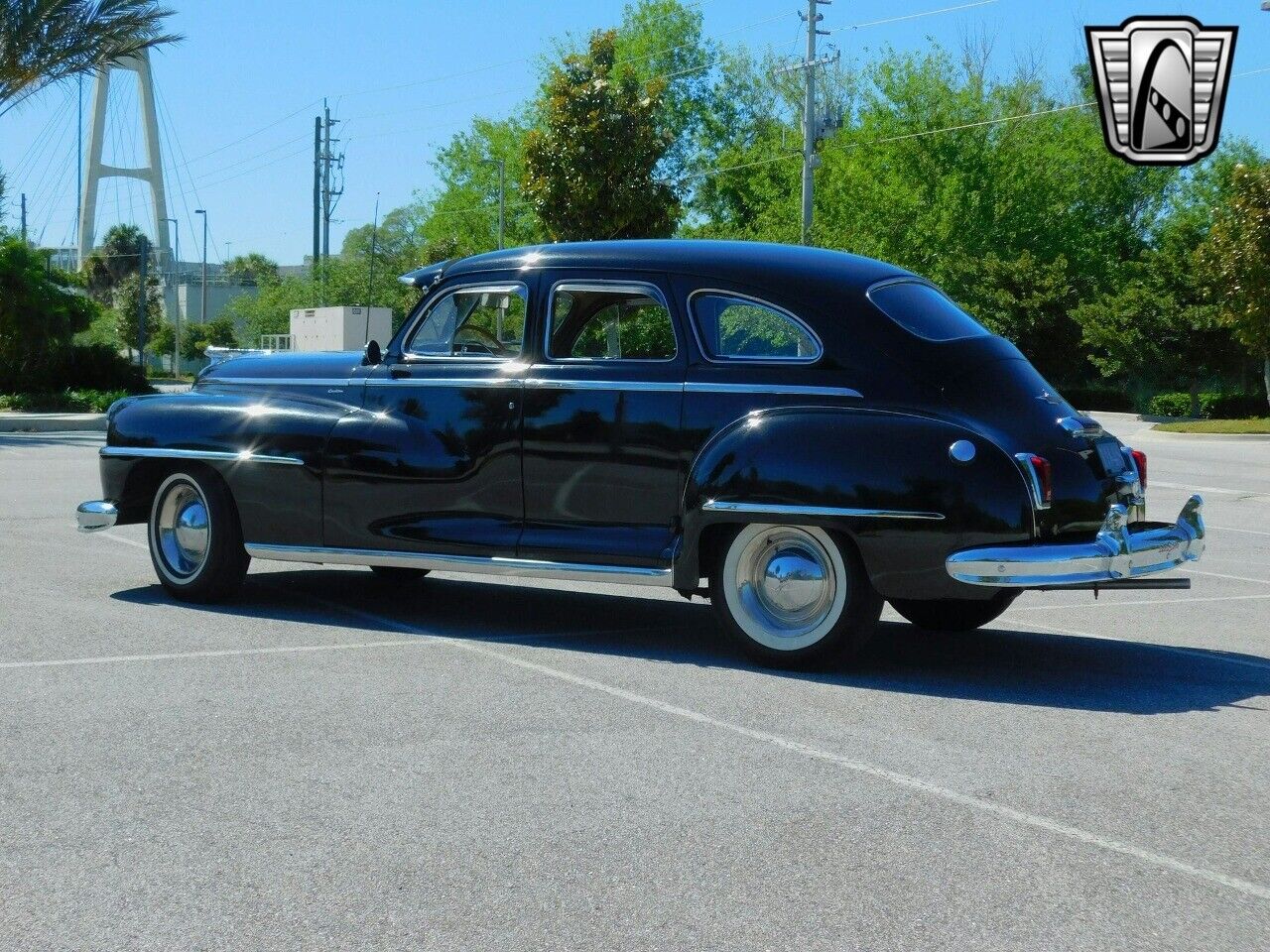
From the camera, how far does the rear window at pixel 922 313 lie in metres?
7.26

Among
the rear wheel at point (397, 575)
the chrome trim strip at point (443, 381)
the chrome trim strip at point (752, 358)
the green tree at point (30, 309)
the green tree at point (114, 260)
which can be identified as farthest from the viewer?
the green tree at point (114, 260)

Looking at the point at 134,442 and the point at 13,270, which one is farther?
the point at 13,270

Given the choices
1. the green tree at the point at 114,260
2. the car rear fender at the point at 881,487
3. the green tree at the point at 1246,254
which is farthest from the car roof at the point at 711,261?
the green tree at the point at 114,260

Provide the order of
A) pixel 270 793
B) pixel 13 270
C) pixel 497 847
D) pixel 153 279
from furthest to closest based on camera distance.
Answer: pixel 153 279 → pixel 13 270 → pixel 270 793 → pixel 497 847

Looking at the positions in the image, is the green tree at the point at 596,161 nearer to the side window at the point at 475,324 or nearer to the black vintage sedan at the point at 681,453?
the black vintage sedan at the point at 681,453

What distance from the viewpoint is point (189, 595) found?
8.83 meters

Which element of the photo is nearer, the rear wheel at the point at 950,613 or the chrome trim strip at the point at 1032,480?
the chrome trim strip at the point at 1032,480

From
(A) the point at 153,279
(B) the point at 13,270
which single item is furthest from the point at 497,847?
(A) the point at 153,279

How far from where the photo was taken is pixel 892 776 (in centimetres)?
525

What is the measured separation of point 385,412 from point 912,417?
9.49 ft

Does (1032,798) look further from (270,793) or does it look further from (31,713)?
(31,713)

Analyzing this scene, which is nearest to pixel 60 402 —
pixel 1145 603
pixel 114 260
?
pixel 1145 603

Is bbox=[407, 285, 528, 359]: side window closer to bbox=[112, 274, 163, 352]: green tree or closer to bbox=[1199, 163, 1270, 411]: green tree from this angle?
bbox=[1199, 163, 1270, 411]: green tree

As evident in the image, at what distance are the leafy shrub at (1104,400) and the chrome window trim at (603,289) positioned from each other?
148 feet
